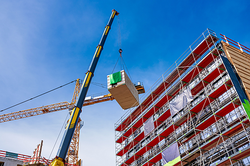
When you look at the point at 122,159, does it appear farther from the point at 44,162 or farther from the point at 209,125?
the point at 209,125

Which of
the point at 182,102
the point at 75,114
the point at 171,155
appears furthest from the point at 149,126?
the point at 75,114

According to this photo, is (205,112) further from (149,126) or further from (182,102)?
(149,126)

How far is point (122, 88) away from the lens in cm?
2866

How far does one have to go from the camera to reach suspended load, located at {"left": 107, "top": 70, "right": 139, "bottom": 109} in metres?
28.4

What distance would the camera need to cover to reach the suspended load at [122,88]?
93.1 feet

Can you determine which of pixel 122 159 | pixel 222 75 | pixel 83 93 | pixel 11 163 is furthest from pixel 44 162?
pixel 222 75

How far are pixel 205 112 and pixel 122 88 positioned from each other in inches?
416

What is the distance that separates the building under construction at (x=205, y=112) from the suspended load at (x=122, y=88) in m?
2.46

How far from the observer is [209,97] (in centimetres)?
2061

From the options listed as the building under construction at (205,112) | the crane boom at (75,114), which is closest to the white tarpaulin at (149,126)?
the building under construction at (205,112)

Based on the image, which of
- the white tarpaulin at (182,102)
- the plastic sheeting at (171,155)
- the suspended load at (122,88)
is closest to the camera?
the plastic sheeting at (171,155)

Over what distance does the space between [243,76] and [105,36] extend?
21080 mm

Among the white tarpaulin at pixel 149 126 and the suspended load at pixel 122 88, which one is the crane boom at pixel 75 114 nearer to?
the suspended load at pixel 122 88

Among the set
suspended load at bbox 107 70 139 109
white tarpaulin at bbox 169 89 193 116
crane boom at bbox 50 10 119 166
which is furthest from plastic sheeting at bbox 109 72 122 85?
white tarpaulin at bbox 169 89 193 116
